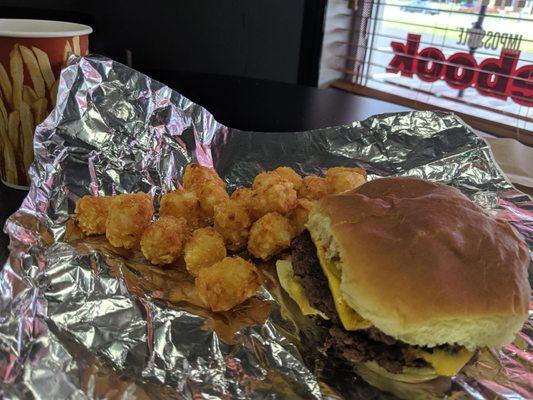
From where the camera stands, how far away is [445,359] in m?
0.88

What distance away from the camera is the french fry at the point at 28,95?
1.21 m

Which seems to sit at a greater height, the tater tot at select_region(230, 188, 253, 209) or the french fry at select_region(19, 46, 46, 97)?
the french fry at select_region(19, 46, 46, 97)

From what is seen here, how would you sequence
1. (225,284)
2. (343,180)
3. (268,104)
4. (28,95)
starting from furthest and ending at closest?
1. (268,104)
2. (343,180)
3. (28,95)
4. (225,284)

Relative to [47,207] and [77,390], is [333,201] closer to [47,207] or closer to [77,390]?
[77,390]

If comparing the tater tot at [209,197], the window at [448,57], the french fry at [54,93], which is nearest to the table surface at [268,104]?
A: the tater tot at [209,197]

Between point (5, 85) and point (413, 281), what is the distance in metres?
1.04

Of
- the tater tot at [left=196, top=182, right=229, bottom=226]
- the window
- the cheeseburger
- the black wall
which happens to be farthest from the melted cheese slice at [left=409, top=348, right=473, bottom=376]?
the window

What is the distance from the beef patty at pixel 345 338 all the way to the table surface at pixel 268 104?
0.91 m

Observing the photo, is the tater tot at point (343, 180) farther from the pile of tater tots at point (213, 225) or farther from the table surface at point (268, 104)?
the table surface at point (268, 104)

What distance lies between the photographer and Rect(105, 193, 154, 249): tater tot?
1152mm

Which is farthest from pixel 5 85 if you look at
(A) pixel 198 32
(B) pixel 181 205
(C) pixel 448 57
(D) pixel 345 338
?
(C) pixel 448 57

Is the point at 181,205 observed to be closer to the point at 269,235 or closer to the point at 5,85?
the point at 269,235

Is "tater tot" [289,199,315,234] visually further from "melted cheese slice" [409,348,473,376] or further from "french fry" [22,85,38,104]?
"french fry" [22,85,38,104]

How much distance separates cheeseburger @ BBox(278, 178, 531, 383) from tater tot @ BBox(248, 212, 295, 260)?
14 centimetres
